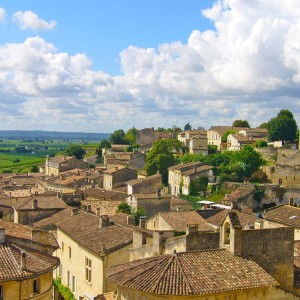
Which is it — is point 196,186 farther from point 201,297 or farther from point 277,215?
point 201,297

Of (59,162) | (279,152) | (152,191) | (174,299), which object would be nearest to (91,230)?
(174,299)

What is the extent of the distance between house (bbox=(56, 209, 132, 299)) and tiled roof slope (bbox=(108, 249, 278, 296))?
25.2ft

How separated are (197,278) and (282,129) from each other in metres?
90.9

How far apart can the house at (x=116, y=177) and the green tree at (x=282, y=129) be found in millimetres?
33166

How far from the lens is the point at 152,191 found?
263 ft

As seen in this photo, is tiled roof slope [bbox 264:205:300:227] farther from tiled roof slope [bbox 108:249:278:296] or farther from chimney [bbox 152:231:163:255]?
tiled roof slope [bbox 108:249:278:296]

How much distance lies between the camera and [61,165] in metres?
113

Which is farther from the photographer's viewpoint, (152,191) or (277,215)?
(152,191)

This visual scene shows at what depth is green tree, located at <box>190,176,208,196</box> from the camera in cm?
8138

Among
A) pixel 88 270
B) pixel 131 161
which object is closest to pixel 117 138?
pixel 131 161

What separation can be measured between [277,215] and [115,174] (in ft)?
176

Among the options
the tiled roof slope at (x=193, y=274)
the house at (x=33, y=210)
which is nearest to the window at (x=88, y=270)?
the tiled roof slope at (x=193, y=274)

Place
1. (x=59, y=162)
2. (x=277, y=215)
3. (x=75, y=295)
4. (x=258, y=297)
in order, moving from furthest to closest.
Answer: (x=59, y=162), (x=277, y=215), (x=75, y=295), (x=258, y=297)

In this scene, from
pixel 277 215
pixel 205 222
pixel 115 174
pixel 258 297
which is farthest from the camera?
pixel 115 174
